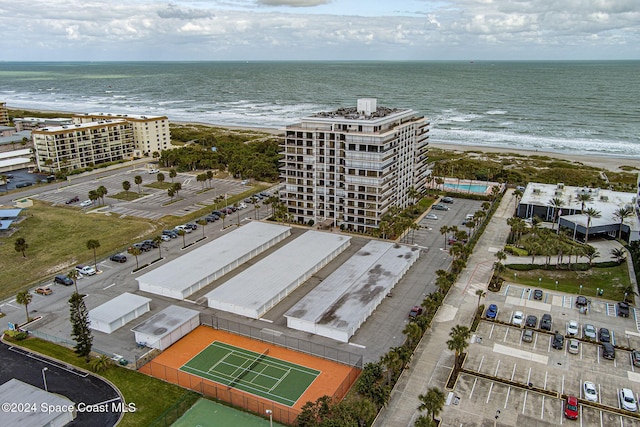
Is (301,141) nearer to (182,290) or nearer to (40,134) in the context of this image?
(182,290)

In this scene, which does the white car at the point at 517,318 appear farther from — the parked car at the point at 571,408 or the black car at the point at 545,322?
the parked car at the point at 571,408

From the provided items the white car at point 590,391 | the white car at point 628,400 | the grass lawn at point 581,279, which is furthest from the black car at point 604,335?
the grass lawn at point 581,279

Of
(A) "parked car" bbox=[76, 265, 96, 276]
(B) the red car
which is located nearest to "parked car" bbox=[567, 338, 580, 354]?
(B) the red car

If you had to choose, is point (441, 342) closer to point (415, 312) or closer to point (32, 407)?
point (415, 312)

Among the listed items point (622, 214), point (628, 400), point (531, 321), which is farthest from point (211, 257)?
point (622, 214)

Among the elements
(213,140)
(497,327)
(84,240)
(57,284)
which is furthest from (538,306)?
(213,140)

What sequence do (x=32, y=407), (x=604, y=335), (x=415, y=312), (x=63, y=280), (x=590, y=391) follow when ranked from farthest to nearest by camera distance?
(x=63, y=280), (x=415, y=312), (x=604, y=335), (x=590, y=391), (x=32, y=407)
